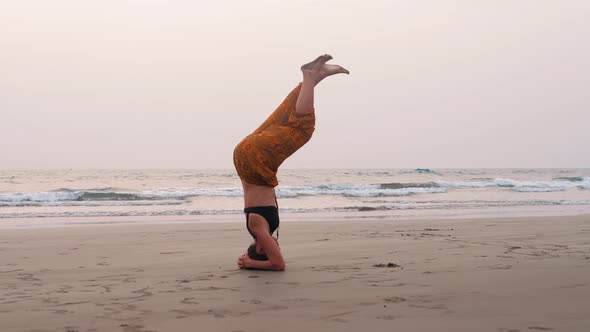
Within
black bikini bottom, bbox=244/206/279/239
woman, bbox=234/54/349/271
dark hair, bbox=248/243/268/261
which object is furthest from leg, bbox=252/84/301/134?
dark hair, bbox=248/243/268/261

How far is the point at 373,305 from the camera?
11.3 feet

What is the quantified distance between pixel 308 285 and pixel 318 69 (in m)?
1.73

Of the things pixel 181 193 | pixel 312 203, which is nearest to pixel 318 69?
pixel 312 203

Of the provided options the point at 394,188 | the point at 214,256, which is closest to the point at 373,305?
the point at 214,256

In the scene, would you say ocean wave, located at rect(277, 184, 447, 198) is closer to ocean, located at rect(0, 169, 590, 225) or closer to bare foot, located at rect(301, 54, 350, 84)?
ocean, located at rect(0, 169, 590, 225)

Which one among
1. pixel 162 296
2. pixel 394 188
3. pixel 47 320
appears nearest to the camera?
pixel 47 320

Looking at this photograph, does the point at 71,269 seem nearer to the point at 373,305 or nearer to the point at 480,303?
the point at 373,305

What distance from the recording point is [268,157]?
16.0 feet

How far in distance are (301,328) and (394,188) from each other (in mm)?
24990

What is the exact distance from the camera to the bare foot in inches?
185

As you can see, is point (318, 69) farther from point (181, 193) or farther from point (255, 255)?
point (181, 193)

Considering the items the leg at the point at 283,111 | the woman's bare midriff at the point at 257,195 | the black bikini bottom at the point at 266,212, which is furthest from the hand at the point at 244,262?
the leg at the point at 283,111

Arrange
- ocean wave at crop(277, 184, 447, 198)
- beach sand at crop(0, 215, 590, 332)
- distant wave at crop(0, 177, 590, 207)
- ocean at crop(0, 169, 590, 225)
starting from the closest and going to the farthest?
beach sand at crop(0, 215, 590, 332) → ocean at crop(0, 169, 590, 225) → distant wave at crop(0, 177, 590, 207) → ocean wave at crop(277, 184, 447, 198)

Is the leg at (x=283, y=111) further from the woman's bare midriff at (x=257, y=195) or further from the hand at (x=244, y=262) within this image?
the hand at (x=244, y=262)
